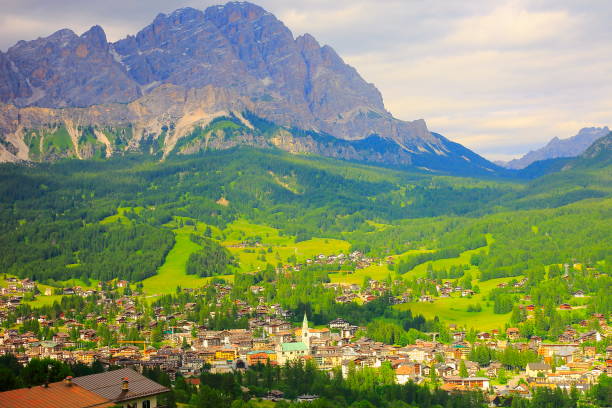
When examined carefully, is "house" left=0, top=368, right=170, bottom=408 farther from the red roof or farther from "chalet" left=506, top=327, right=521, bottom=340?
"chalet" left=506, top=327, right=521, bottom=340

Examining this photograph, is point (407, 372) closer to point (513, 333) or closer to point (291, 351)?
point (291, 351)

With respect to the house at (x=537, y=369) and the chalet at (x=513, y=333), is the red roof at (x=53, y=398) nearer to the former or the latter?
the house at (x=537, y=369)

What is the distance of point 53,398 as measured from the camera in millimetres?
63750

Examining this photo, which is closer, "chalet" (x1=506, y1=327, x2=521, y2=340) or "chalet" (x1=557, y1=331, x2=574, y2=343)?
"chalet" (x1=557, y1=331, x2=574, y2=343)

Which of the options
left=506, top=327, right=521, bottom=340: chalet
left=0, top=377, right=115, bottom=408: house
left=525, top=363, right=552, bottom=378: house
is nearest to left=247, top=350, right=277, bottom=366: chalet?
left=525, top=363, right=552, bottom=378: house

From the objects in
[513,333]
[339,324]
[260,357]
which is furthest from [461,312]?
[260,357]

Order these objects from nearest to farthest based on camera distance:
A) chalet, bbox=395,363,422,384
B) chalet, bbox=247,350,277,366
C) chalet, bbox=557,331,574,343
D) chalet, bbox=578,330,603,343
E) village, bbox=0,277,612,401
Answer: chalet, bbox=395,363,422,384, village, bbox=0,277,612,401, chalet, bbox=247,350,277,366, chalet, bbox=578,330,603,343, chalet, bbox=557,331,574,343

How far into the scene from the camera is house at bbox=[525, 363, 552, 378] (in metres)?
128

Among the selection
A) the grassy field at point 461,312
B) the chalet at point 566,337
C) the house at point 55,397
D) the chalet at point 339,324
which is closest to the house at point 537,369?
the chalet at point 566,337

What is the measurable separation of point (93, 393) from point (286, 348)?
7692cm

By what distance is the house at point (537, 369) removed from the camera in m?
128

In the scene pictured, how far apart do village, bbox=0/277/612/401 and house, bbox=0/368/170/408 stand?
39.6 meters

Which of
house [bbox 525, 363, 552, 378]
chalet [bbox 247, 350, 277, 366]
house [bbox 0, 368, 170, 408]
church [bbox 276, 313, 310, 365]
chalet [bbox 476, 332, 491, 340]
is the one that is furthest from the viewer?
chalet [bbox 476, 332, 491, 340]

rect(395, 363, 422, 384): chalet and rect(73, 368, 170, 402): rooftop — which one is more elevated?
rect(73, 368, 170, 402): rooftop
